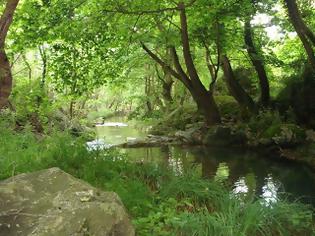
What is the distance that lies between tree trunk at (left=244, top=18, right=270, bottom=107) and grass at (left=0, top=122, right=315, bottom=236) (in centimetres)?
906

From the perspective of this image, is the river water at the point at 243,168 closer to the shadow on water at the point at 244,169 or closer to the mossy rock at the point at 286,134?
the shadow on water at the point at 244,169

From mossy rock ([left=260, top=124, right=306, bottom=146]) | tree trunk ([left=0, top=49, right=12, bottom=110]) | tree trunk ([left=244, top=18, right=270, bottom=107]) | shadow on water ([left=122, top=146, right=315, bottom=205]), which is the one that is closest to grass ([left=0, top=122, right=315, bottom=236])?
tree trunk ([left=0, top=49, right=12, bottom=110])

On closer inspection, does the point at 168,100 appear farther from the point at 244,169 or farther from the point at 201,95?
the point at 244,169

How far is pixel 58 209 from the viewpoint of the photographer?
3297 millimetres

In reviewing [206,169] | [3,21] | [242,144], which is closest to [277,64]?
[242,144]

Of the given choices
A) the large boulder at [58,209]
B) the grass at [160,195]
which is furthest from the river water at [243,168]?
the large boulder at [58,209]

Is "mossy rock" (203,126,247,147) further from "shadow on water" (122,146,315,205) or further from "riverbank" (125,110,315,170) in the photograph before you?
"shadow on water" (122,146,315,205)

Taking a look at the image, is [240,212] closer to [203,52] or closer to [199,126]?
[199,126]

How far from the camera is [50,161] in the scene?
5660 mm

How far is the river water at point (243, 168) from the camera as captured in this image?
8.33 metres

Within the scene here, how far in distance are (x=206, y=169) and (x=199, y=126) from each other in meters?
6.38

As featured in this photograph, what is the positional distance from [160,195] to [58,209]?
2435mm

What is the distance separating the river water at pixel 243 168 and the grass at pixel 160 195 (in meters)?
1.16

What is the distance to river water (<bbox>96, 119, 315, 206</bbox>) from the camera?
328 inches
